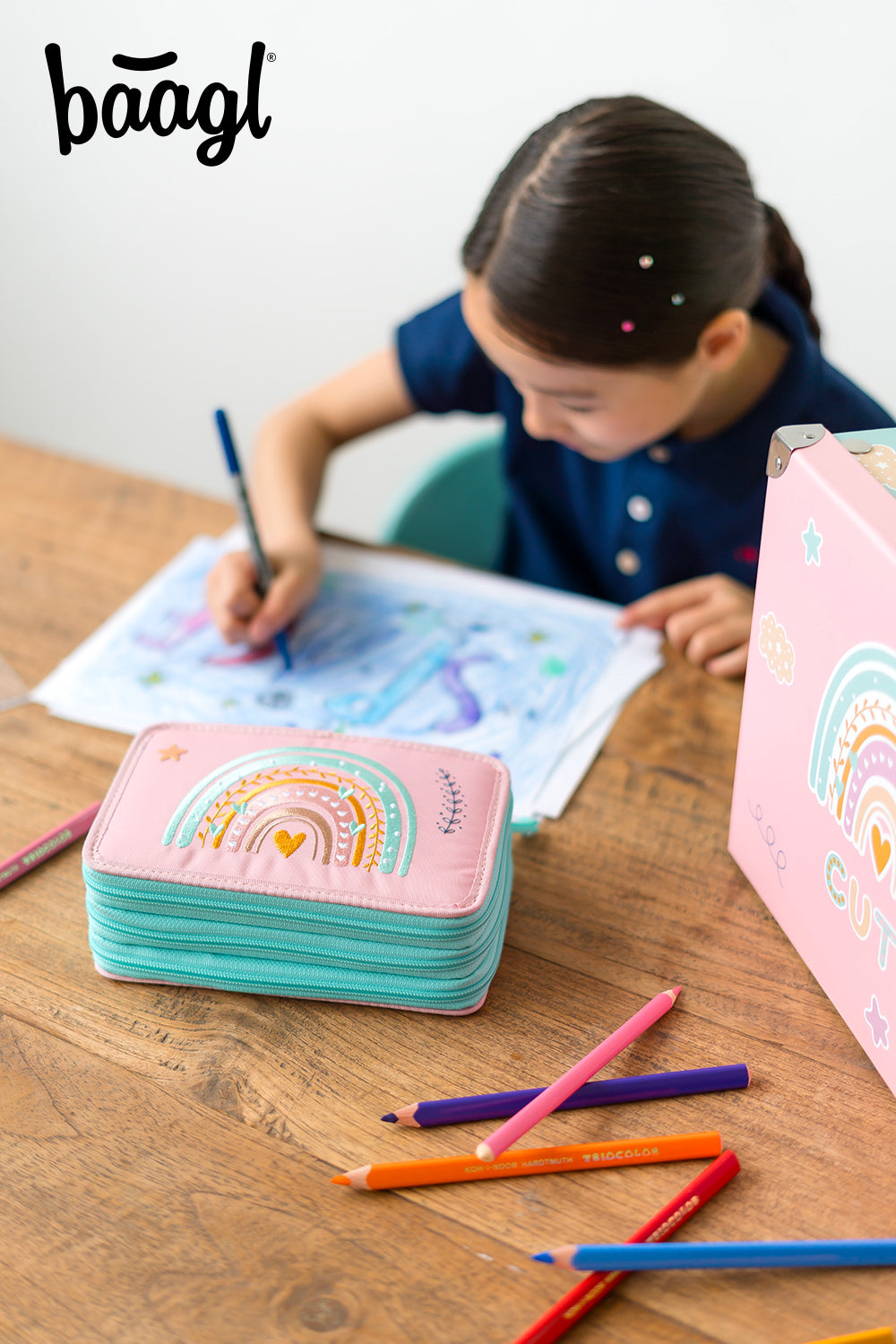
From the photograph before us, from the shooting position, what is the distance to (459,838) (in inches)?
19.8

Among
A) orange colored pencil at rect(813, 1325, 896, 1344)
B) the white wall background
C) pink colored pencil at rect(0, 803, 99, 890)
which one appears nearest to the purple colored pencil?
orange colored pencil at rect(813, 1325, 896, 1344)

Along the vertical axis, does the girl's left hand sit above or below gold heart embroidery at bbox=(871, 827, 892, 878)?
below

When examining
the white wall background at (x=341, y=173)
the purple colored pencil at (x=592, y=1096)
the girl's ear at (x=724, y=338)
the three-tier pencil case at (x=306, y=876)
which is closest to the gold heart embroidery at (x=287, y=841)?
the three-tier pencil case at (x=306, y=876)

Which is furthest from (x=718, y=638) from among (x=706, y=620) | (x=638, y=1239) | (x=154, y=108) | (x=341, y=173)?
(x=341, y=173)

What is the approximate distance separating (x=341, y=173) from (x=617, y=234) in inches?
39.4

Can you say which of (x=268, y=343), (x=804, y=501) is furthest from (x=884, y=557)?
(x=268, y=343)

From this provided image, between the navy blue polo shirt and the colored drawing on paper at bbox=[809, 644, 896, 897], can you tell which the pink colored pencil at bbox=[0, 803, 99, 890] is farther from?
the navy blue polo shirt

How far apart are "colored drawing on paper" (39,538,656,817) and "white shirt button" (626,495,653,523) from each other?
0.16 metres

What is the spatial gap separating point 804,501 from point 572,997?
254 millimetres

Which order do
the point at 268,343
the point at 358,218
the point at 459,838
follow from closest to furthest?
the point at 459,838
the point at 358,218
the point at 268,343

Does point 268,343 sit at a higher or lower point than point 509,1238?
lower

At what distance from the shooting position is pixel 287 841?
50 cm

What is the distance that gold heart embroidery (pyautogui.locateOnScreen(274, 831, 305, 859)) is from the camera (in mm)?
493

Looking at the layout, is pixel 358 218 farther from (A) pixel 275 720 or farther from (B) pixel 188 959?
(B) pixel 188 959
